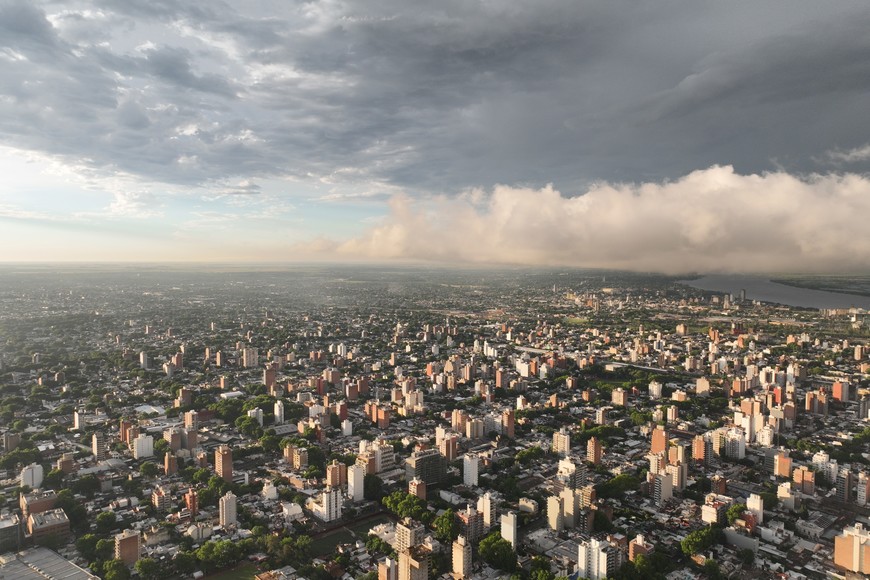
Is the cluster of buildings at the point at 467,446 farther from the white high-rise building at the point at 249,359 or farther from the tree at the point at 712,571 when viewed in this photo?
the tree at the point at 712,571

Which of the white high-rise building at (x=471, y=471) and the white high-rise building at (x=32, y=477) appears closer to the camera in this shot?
the white high-rise building at (x=32, y=477)

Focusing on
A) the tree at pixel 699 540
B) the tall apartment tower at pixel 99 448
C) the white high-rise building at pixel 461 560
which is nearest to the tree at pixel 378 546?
the white high-rise building at pixel 461 560

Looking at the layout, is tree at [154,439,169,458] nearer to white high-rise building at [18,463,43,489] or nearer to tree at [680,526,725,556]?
white high-rise building at [18,463,43,489]

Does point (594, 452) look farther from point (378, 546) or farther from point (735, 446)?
point (378, 546)

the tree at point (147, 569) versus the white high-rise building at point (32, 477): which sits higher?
the white high-rise building at point (32, 477)

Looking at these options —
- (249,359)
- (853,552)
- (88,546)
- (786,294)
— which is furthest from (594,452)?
(786,294)

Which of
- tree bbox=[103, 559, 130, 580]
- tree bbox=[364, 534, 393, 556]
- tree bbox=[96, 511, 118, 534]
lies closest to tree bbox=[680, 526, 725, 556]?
tree bbox=[364, 534, 393, 556]
